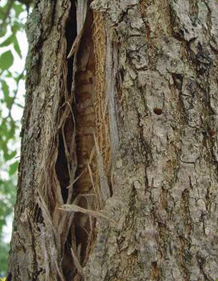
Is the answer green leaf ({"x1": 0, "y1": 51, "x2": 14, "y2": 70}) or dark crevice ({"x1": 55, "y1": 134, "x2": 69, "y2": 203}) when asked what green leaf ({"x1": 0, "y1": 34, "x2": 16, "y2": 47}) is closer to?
green leaf ({"x1": 0, "y1": 51, "x2": 14, "y2": 70})

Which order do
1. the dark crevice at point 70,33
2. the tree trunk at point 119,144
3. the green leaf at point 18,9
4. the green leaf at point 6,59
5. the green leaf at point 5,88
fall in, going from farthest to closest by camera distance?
the green leaf at point 18,9 < the green leaf at point 5,88 < the green leaf at point 6,59 < the dark crevice at point 70,33 < the tree trunk at point 119,144

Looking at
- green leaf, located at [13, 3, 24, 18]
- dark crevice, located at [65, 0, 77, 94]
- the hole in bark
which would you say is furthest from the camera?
green leaf, located at [13, 3, 24, 18]

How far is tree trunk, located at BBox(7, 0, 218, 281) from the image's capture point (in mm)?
960

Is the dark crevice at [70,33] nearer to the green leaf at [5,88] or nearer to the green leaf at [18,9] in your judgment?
the green leaf at [5,88]

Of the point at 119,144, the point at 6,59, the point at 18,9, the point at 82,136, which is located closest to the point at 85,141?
the point at 82,136

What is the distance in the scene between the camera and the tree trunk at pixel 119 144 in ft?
3.15

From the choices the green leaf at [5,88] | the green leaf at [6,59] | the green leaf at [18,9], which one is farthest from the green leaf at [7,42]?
the green leaf at [18,9]

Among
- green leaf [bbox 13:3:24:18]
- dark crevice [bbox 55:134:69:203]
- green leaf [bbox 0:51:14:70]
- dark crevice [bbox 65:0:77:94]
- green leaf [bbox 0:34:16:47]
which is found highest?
green leaf [bbox 13:3:24:18]

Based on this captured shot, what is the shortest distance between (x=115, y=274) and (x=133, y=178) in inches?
7.2

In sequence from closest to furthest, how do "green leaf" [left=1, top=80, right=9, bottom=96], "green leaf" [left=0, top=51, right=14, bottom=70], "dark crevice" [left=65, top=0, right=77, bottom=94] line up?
"dark crevice" [left=65, top=0, right=77, bottom=94] → "green leaf" [left=0, top=51, right=14, bottom=70] → "green leaf" [left=1, top=80, right=9, bottom=96]

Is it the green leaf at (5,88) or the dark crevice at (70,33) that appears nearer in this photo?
the dark crevice at (70,33)

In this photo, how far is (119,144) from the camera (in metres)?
1.06

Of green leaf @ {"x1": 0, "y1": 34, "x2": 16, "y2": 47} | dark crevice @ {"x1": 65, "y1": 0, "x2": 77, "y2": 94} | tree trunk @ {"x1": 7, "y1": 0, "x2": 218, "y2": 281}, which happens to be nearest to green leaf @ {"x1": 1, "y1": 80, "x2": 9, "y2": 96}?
green leaf @ {"x1": 0, "y1": 34, "x2": 16, "y2": 47}

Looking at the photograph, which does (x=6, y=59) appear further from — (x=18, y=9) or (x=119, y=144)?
(x=119, y=144)
